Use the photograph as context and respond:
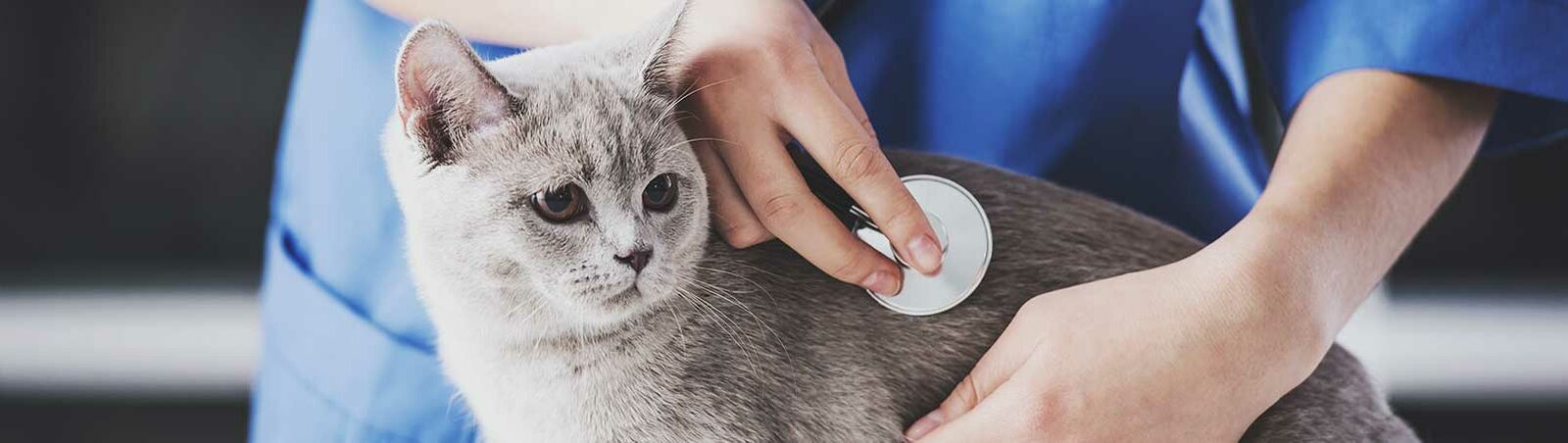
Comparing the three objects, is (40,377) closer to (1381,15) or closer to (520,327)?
(520,327)

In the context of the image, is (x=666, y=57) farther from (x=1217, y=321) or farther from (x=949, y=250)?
(x=1217, y=321)

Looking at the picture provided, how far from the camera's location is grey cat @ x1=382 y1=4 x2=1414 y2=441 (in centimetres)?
81

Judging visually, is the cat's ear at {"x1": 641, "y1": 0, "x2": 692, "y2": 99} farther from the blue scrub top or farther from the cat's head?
the blue scrub top

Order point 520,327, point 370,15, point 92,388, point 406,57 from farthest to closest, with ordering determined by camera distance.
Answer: point 92,388 < point 370,15 < point 520,327 < point 406,57

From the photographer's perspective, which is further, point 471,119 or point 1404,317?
point 1404,317

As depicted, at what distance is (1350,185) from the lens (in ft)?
2.87

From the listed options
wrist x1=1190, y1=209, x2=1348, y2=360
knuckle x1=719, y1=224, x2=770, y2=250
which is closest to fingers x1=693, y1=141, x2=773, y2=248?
knuckle x1=719, y1=224, x2=770, y2=250

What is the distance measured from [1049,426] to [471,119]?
17.0 inches

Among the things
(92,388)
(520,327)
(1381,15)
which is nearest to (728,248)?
(520,327)

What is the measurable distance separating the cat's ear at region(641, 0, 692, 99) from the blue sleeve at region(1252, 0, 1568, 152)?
1.64 ft

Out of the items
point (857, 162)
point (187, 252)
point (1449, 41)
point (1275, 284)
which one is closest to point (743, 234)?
point (857, 162)

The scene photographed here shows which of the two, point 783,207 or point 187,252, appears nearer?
point 783,207

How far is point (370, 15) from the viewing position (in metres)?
1.00

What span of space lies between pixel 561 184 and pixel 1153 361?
1.35 ft
